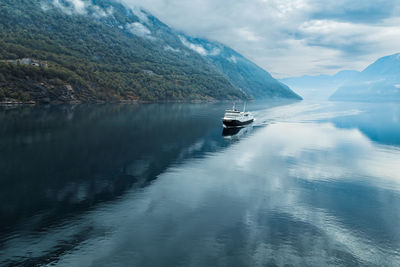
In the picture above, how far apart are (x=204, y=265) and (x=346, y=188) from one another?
121 ft

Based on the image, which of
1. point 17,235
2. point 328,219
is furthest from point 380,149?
point 17,235

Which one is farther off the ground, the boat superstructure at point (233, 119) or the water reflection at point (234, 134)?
the boat superstructure at point (233, 119)

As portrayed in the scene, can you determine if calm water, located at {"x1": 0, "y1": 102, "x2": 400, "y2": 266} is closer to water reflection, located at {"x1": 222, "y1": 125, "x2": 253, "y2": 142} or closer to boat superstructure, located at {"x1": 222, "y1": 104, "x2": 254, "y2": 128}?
water reflection, located at {"x1": 222, "y1": 125, "x2": 253, "y2": 142}

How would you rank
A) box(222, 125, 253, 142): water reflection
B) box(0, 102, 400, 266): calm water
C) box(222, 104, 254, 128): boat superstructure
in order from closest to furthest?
box(0, 102, 400, 266): calm water, box(222, 125, 253, 142): water reflection, box(222, 104, 254, 128): boat superstructure

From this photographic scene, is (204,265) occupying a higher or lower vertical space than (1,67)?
lower

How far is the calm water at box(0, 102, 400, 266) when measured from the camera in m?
27.3

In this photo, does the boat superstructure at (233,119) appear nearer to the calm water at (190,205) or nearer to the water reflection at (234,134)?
the water reflection at (234,134)

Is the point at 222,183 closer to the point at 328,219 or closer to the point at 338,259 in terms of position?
the point at 328,219

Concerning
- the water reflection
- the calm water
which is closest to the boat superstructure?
the water reflection

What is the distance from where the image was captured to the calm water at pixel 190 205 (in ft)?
89.6

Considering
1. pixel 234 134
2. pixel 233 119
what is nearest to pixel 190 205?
pixel 234 134

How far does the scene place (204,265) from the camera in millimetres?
25375

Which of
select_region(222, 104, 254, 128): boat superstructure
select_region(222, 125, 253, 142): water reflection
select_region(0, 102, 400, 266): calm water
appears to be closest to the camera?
select_region(0, 102, 400, 266): calm water

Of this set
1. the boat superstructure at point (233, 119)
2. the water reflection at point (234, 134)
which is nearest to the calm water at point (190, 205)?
the water reflection at point (234, 134)
